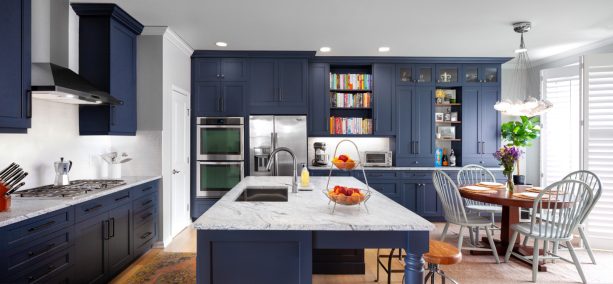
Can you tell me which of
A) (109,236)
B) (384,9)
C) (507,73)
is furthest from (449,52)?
(109,236)

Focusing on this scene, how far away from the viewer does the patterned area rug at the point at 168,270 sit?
2969mm

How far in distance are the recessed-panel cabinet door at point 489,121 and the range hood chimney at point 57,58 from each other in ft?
16.8

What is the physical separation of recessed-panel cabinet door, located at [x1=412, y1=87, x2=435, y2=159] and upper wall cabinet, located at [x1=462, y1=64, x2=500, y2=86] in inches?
24.1

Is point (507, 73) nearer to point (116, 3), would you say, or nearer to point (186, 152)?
point (186, 152)

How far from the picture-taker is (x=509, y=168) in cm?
357

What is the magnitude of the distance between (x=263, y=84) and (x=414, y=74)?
7.94ft

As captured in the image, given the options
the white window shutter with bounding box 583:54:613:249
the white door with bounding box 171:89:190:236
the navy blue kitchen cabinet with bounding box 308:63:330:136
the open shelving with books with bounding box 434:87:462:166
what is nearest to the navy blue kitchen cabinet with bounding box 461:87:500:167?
the open shelving with books with bounding box 434:87:462:166

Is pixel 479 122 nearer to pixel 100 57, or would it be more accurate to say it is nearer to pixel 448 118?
pixel 448 118

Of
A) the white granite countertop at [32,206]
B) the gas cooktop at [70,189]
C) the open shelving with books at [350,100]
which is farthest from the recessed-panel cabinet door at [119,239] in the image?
the open shelving with books at [350,100]

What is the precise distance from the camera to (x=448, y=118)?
5395mm

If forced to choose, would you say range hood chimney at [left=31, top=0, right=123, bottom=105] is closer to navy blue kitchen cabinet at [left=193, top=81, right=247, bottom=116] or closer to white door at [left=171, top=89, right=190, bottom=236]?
Answer: white door at [left=171, top=89, right=190, bottom=236]

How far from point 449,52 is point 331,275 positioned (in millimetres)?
3758

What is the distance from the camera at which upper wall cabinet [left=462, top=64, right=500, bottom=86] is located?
17.3 feet

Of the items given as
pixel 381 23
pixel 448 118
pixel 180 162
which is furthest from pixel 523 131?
pixel 180 162
